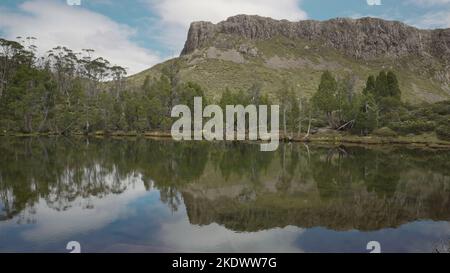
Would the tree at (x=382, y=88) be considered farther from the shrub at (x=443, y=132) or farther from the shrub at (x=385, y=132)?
the shrub at (x=443, y=132)

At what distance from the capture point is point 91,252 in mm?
13336

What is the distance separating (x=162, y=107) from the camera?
102m

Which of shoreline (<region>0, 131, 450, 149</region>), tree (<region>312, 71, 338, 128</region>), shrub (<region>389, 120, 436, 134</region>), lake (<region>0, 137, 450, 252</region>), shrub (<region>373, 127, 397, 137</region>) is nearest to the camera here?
lake (<region>0, 137, 450, 252</region>)

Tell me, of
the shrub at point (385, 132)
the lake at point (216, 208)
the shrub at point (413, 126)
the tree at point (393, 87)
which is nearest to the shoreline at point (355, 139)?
the shrub at point (385, 132)

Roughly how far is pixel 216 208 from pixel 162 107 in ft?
273

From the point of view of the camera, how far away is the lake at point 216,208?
591 inches

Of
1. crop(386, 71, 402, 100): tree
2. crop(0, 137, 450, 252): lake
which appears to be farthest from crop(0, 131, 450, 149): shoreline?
crop(0, 137, 450, 252): lake

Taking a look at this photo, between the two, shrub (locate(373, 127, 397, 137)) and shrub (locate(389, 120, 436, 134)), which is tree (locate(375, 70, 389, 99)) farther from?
shrub (locate(373, 127, 397, 137))

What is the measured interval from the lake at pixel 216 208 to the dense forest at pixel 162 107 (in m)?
52.7

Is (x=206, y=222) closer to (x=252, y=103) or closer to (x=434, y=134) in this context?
(x=434, y=134)

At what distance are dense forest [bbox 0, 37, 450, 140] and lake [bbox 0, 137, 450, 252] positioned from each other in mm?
52684

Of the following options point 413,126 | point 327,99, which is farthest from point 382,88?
point 413,126

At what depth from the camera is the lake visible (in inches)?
591
